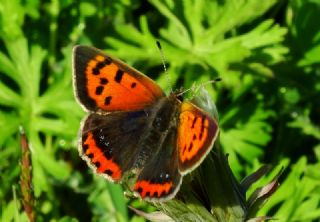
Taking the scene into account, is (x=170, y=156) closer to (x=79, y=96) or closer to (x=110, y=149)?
(x=110, y=149)

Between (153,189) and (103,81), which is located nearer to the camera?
(153,189)

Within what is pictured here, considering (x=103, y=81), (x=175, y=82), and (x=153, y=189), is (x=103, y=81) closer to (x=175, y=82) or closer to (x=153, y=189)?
(x=153, y=189)

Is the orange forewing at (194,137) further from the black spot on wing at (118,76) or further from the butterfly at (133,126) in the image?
the black spot on wing at (118,76)

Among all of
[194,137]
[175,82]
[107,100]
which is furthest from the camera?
[175,82]

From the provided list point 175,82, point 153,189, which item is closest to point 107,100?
point 153,189

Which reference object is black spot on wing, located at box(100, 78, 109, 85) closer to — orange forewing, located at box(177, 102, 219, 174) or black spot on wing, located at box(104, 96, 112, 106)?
black spot on wing, located at box(104, 96, 112, 106)

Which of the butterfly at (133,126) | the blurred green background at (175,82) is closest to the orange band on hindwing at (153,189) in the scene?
the butterfly at (133,126)
